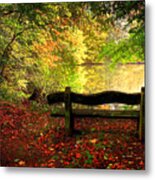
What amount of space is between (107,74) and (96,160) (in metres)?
0.55

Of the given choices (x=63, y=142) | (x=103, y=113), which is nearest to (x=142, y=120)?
(x=103, y=113)

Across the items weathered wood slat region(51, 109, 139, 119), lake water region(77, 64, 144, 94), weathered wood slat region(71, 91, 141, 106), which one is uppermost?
lake water region(77, 64, 144, 94)

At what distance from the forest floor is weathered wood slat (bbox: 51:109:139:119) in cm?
3

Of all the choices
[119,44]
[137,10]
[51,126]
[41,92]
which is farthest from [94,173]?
[137,10]

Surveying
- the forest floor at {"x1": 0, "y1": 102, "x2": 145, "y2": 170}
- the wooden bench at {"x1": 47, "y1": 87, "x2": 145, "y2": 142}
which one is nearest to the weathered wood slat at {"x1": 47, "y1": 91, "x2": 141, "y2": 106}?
the wooden bench at {"x1": 47, "y1": 87, "x2": 145, "y2": 142}

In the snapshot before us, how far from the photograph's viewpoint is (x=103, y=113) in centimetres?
329

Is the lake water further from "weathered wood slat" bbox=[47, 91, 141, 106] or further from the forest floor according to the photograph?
the forest floor

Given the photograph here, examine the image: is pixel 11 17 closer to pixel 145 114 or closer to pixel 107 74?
pixel 107 74

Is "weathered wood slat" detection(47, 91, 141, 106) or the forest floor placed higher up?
"weathered wood slat" detection(47, 91, 141, 106)

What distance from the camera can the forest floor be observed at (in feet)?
10.7

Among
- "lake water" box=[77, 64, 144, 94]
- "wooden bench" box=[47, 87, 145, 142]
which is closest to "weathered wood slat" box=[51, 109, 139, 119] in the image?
"wooden bench" box=[47, 87, 145, 142]

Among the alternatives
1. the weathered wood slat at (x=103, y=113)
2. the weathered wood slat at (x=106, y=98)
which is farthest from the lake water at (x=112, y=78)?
the weathered wood slat at (x=103, y=113)

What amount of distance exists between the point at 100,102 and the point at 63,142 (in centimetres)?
35

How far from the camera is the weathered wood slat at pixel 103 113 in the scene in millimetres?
3253
